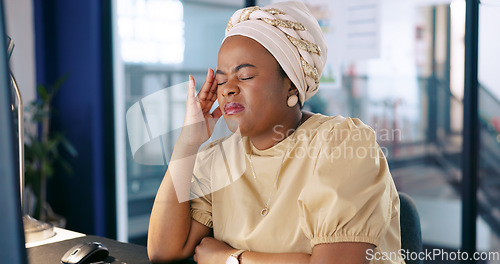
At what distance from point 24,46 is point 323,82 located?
8.07ft

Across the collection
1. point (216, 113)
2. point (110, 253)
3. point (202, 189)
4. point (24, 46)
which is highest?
point (24, 46)

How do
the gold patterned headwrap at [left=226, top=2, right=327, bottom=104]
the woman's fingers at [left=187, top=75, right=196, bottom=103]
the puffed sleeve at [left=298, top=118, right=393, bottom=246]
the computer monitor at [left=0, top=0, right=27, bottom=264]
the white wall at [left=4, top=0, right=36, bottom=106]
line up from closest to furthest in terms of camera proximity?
the computer monitor at [left=0, top=0, right=27, bottom=264]
the puffed sleeve at [left=298, top=118, right=393, bottom=246]
the gold patterned headwrap at [left=226, top=2, right=327, bottom=104]
the woman's fingers at [left=187, top=75, right=196, bottom=103]
the white wall at [left=4, top=0, right=36, bottom=106]

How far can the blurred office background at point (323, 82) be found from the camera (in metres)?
2.52

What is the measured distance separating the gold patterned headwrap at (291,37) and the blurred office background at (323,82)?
0.51m

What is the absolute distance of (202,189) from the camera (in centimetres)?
151

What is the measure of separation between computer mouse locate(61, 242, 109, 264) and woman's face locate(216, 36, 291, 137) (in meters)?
0.50

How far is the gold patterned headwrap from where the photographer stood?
1282 mm

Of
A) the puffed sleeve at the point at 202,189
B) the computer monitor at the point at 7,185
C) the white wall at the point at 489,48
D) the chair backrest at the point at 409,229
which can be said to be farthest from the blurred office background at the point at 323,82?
the computer monitor at the point at 7,185

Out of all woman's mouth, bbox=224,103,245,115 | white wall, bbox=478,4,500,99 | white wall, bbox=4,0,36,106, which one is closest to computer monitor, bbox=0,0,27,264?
woman's mouth, bbox=224,103,245,115

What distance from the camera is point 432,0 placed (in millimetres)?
2539

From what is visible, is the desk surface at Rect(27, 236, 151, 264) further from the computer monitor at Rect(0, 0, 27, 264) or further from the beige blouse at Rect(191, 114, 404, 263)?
the computer monitor at Rect(0, 0, 27, 264)

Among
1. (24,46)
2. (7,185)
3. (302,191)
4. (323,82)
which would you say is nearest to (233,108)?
(302,191)

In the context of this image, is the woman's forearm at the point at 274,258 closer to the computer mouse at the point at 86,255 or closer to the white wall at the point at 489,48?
the computer mouse at the point at 86,255

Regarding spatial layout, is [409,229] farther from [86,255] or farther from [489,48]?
[489,48]
